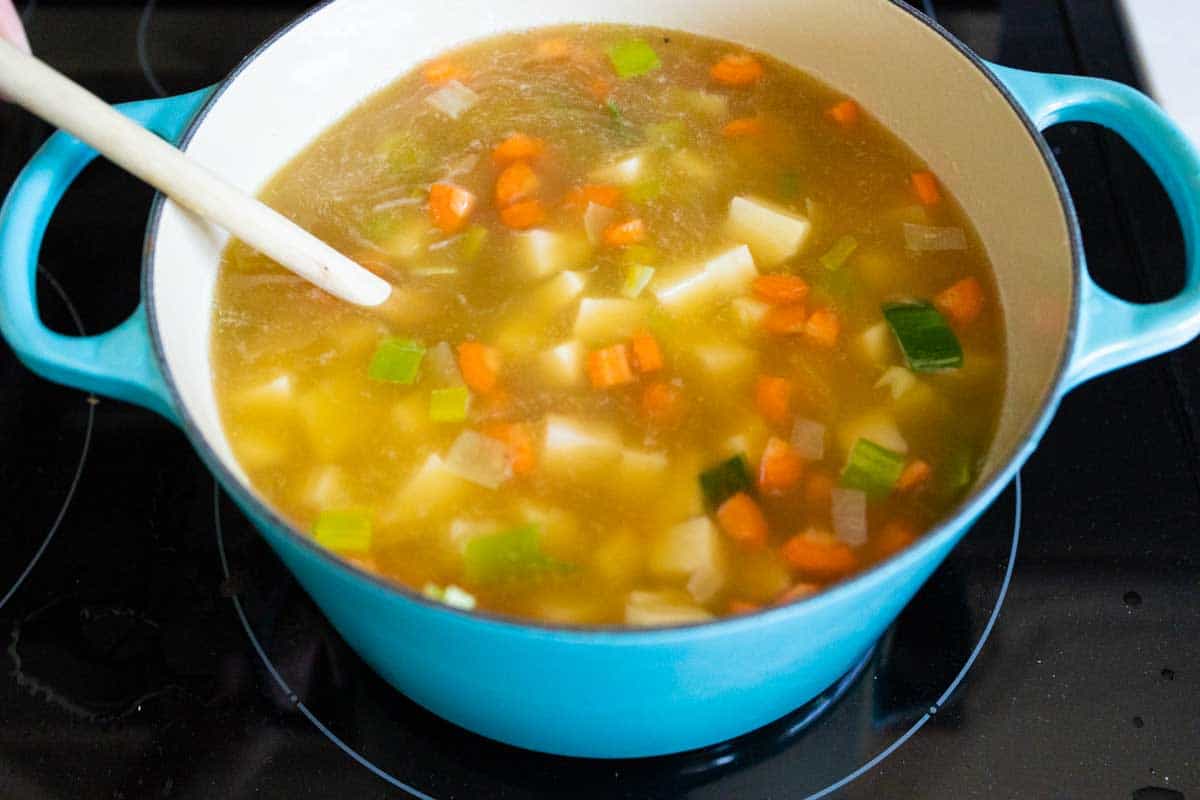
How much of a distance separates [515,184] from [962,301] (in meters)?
0.75

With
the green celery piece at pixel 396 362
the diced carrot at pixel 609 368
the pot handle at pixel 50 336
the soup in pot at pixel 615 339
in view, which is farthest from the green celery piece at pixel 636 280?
the pot handle at pixel 50 336

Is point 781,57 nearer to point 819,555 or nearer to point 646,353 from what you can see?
point 646,353

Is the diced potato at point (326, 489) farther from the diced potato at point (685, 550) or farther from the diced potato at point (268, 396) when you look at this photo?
the diced potato at point (685, 550)

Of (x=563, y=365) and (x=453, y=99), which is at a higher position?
(x=453, y=99)

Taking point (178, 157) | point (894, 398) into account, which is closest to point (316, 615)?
point (178, 157)

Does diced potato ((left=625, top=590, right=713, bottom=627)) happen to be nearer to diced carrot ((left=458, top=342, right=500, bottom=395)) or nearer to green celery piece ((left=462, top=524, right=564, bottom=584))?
green celery piece ((left=462, top=524, right=564, bottom=584))

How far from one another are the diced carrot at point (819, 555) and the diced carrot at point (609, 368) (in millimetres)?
350

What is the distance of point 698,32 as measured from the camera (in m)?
2.04

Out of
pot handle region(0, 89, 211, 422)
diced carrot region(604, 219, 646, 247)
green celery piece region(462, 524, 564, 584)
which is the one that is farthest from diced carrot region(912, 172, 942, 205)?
pot handle region(0, 89, 211, 422)

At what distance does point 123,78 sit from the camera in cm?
227

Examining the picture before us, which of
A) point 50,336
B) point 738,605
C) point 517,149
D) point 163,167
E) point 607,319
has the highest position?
point 163,167

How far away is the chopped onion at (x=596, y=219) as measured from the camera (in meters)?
1.80

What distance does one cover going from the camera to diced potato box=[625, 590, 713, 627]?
1.37m

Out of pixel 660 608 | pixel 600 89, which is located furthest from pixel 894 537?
pixel 600 89
